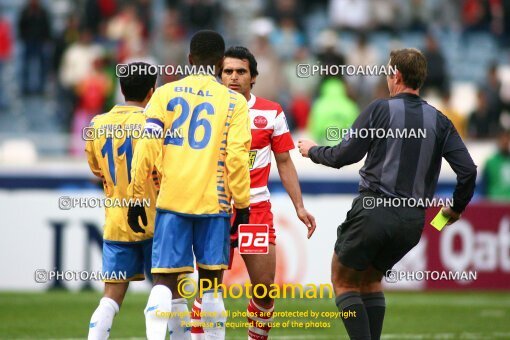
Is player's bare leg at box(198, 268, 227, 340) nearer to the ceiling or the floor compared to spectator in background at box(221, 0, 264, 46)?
nearer to the floor

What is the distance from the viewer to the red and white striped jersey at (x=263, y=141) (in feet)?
31.8

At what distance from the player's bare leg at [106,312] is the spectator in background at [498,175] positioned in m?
9.52

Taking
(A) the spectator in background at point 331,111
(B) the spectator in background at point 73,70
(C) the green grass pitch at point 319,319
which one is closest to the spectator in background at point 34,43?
(B) the spectator in background at point 73,70

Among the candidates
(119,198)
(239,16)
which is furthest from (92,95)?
(119,198)

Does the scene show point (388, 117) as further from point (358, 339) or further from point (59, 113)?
point (59, 113)

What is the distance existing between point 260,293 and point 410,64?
244 cm

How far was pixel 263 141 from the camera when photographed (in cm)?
973

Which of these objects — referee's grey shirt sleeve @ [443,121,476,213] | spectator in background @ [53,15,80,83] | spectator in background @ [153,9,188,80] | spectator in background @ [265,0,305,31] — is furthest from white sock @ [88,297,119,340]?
spectator in background @ [265,0,305,31]

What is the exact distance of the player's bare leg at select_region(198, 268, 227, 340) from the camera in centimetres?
823

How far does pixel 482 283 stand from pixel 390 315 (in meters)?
3.14

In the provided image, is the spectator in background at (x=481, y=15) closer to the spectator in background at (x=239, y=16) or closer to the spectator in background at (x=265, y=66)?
the spectator in background at (x=239, y=16)

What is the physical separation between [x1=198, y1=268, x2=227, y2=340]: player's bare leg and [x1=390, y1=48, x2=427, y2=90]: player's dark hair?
2.05m

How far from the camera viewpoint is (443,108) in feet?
63.0

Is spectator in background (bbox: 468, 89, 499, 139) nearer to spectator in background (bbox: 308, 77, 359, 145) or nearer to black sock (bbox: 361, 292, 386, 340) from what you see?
spectator in background (bbox: 308, 77, 359, 145)
